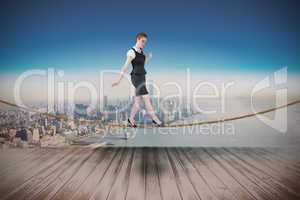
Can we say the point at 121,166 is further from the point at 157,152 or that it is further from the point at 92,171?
the point at 157,152

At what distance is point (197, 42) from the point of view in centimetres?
448

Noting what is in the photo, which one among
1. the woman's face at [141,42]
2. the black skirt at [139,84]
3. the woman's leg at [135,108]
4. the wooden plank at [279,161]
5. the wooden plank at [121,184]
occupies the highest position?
the woman's face at [141,42]

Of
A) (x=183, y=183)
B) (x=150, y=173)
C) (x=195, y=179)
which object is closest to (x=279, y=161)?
(x=195, y=179)

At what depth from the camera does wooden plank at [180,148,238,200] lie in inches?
102

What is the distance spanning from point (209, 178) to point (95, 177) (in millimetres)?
1210

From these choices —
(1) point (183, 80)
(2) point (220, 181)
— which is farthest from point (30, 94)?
(2) point (220, 181)

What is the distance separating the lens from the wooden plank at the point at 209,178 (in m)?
2.58

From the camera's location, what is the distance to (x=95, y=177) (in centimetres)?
303

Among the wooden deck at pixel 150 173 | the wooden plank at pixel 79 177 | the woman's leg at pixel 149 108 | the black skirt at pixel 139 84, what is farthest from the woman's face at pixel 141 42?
the wooden plank at pixel 79 177

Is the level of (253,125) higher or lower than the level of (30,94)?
lower

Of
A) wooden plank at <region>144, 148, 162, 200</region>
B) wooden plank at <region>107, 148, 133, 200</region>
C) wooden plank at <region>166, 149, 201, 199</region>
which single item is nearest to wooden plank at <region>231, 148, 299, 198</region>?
wooden plank at <region>166, 149, 201, 199</region>

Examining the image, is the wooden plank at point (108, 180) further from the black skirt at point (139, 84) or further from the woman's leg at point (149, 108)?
the black skirt at point (139, 84)

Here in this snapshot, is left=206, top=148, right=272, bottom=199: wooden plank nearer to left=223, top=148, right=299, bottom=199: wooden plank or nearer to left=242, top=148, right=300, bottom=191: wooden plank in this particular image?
left=223, top=148, right=299, bottom=199: wooden plank

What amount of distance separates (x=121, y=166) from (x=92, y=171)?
369 millimetres
